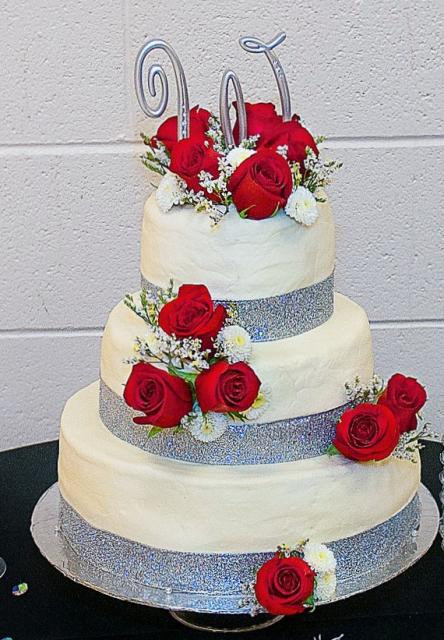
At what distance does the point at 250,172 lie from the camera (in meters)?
1.23

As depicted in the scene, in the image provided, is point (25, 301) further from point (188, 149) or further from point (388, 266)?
point (188, 149)

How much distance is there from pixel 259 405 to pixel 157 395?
5.2 inches

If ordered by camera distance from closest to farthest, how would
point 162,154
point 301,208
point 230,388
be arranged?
1. point 230,388
2. point 301,208
3. point 162,154

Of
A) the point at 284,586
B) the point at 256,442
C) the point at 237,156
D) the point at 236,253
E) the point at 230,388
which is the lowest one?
the point at 284,586

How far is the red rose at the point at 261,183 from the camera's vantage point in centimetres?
123

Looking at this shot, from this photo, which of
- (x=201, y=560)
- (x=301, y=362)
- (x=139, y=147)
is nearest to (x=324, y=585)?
(x=201, y=560)

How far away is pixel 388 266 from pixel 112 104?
0.59 m

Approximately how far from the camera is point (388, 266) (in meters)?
2.06

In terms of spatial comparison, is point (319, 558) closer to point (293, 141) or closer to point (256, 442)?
point (256, 442)

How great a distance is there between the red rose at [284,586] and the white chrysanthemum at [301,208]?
39cm

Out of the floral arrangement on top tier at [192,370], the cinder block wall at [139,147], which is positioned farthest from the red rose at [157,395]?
the cinder block wall at [139,147]

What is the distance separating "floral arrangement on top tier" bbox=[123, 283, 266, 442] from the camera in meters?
1.17

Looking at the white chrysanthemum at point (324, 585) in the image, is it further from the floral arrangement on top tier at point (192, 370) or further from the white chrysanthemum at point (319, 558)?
the floral arrangement on top tier at point (192, 370)

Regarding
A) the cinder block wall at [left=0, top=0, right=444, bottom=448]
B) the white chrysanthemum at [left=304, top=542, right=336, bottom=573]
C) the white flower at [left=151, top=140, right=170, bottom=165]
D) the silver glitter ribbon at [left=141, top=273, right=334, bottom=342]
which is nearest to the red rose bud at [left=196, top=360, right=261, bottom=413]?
the silver glitter ribbon at [left=141, top=273, right=334, bottom=342]
